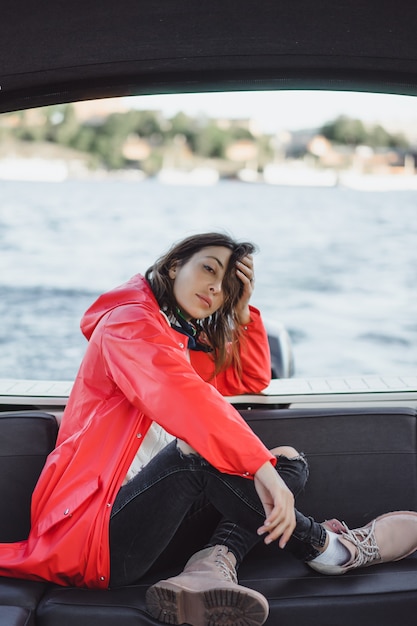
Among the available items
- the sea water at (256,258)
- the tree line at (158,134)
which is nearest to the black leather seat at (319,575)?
the sea water at (256,258)

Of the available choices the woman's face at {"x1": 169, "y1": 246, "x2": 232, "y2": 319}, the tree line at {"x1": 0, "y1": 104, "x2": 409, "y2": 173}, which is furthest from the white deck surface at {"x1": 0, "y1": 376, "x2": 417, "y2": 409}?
the tree line at {"x1": 0, "y1": 104, "x2": 409, "y2": 173}

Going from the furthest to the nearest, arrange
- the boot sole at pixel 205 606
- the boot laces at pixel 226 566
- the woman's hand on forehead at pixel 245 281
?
the woman's hand on forehead at pixel 245 281
the boot laces at pixel 226 566
the boot sole at pixel 205 606

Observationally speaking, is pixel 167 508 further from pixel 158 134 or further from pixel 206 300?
pixel 158 134

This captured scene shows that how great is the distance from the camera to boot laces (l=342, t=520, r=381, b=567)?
2104 millimetres

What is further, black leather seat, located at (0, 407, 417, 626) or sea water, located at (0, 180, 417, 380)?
sea water, located at (0, 180, 417, 380)

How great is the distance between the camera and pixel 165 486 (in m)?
1.99

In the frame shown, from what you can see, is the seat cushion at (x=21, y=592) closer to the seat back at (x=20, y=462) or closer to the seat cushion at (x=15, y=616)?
the seat cushion at (x=15, y=616)

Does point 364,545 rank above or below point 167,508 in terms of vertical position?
below

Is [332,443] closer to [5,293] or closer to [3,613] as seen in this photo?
[3,613]

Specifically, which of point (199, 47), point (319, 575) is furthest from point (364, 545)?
point (199, 47)

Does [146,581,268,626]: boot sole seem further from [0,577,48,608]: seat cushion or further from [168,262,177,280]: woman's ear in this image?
[168,262,177,280]: woman's ear

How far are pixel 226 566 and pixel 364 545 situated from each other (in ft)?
1.28

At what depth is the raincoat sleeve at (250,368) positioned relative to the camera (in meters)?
2.53

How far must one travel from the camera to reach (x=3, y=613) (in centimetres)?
187
